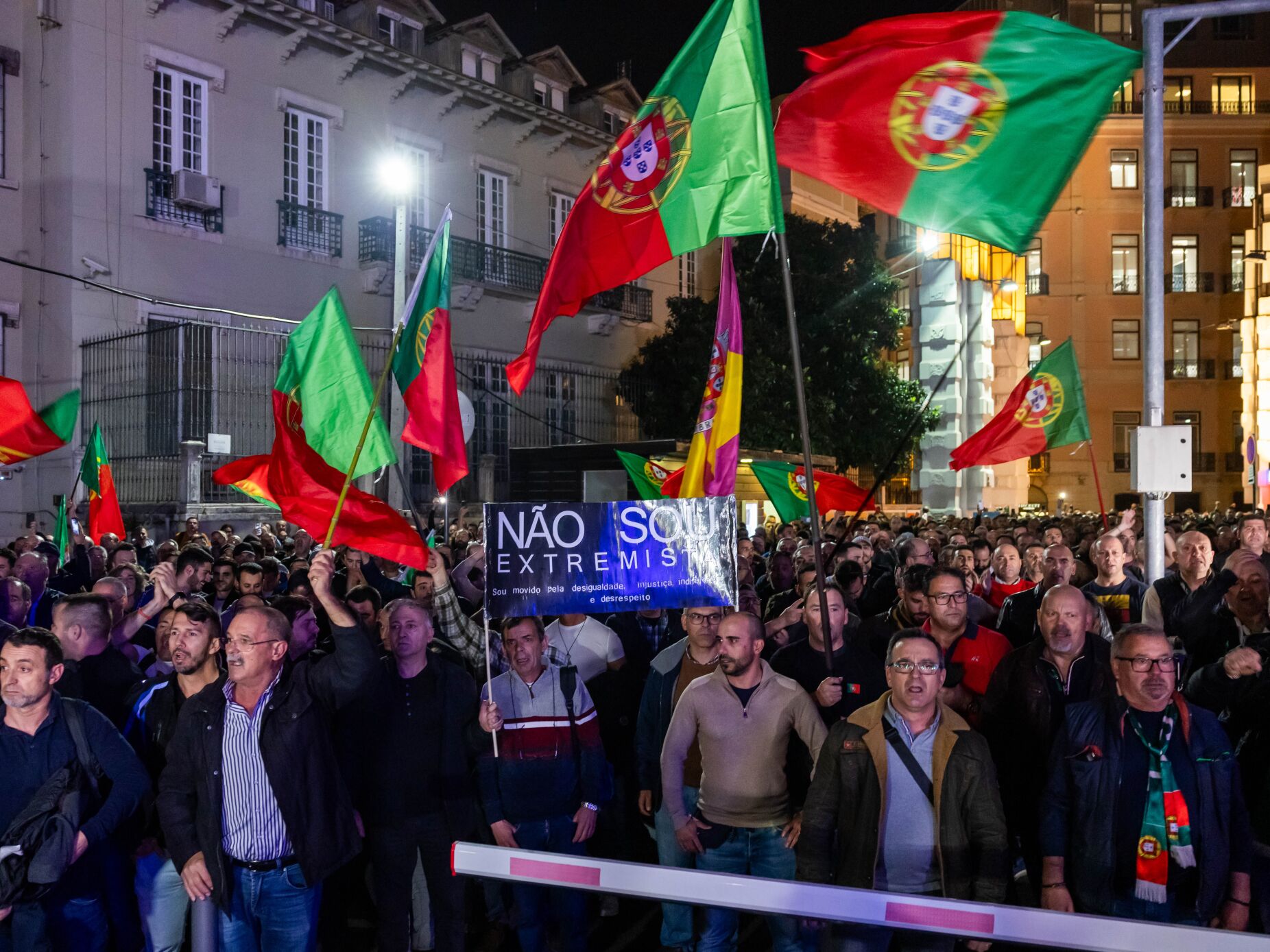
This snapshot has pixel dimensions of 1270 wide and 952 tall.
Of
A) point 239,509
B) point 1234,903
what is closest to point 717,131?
point 1234,903

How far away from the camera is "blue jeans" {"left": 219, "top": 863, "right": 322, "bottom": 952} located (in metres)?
4.50

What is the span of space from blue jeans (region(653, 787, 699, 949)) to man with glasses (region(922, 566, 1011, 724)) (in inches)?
54.8

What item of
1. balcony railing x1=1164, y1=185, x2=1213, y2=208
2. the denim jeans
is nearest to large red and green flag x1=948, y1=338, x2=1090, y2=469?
the denim jeans

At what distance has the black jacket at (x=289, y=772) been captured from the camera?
14.7 feet

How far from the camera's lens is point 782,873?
16.3ft

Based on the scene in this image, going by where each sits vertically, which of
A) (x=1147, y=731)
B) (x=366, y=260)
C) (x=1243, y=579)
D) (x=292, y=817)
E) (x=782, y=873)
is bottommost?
(x=782, y=873)

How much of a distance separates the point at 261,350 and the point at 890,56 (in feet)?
51.9

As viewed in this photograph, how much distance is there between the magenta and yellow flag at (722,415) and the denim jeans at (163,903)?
132 inches

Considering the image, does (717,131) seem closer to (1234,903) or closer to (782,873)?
(782,873)

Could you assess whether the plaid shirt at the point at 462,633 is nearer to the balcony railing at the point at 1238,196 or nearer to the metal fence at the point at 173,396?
the metal fence at the point at 173,396

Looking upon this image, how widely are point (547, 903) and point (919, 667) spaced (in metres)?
2.35

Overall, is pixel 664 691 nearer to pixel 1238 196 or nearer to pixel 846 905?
pixel 846 905

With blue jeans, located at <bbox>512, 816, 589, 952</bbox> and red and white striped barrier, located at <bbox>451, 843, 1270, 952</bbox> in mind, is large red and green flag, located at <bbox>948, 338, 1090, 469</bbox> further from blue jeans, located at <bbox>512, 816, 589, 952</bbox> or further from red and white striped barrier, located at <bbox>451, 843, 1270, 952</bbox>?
red and white striped barrier, located at <bbox>451, 843, 1270, 952</bbox>

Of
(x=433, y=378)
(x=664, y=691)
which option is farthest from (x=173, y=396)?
(x=664, y=691)
